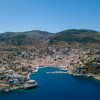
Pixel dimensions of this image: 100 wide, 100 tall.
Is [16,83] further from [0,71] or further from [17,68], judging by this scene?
[17,68]

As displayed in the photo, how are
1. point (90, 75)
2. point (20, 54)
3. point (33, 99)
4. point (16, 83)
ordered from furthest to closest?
point (20, 54), point (90, 75), point (16, 83), point (33, 99)

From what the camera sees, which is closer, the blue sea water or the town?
the blue sea water

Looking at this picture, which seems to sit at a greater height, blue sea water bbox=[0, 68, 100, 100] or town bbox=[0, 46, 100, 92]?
town bbox=[0, 46, 100, 92]

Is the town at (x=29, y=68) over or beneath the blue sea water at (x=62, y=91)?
over

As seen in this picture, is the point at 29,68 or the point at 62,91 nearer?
the point at 62,91

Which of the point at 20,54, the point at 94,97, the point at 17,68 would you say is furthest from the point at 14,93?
the point at 20,54

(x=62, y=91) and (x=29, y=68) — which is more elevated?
(x=29, y=68)

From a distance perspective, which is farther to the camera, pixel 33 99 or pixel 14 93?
pixel 14 93

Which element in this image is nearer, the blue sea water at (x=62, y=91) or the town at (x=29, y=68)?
the blue sea water at (x=62, y=91)
